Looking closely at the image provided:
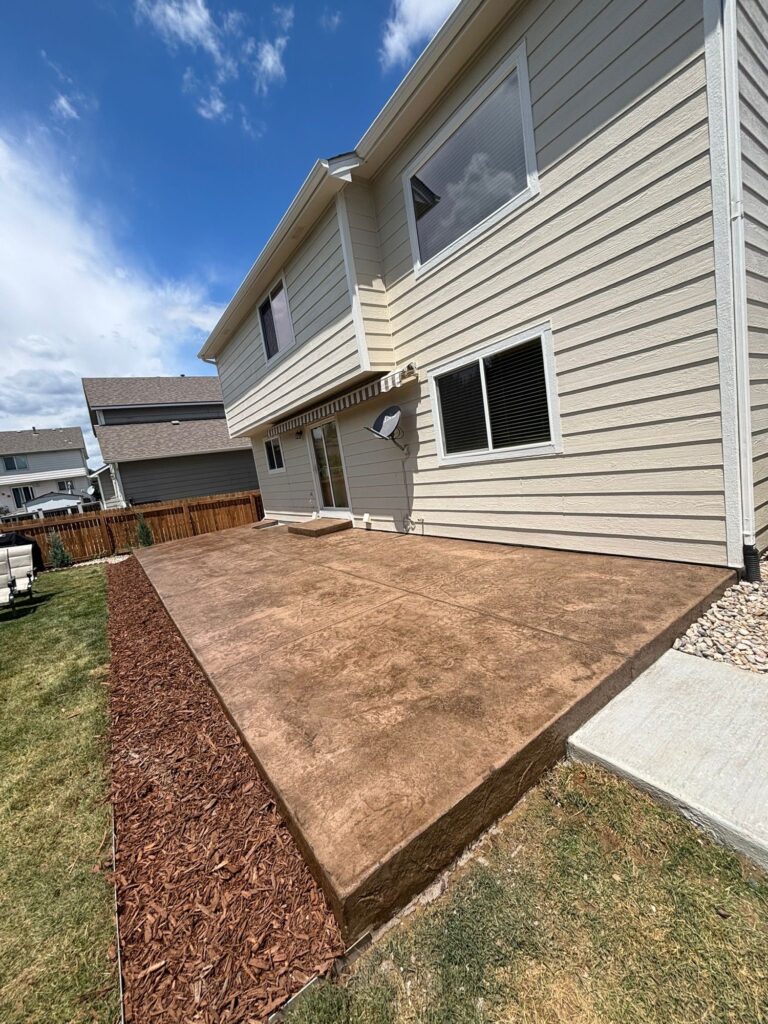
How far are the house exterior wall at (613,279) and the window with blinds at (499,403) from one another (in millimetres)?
176

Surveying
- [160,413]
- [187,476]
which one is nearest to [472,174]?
[187,476]

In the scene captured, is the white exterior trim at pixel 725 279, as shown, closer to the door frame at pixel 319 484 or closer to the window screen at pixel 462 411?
the window screen at pixel 462 411

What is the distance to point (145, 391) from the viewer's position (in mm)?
20875

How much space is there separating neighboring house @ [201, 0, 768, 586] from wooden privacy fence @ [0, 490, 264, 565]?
795 centimetres

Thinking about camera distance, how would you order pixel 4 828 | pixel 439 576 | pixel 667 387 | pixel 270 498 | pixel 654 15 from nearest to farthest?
pixel 4 828, pixel 654 15, pixel 667 387, pixel 439 576, pixel 270 498

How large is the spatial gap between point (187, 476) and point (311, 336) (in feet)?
43.4

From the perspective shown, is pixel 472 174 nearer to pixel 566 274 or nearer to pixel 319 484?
pixel 566 274

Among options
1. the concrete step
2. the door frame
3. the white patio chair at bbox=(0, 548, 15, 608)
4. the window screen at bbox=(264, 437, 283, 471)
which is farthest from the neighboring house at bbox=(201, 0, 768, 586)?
the white patio chair at bbox=(0, 548, 15, 608)

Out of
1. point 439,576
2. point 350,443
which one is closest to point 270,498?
point 350,443

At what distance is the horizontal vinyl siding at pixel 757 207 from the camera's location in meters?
3.07

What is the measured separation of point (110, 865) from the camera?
1.71 m

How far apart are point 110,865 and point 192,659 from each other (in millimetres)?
1884

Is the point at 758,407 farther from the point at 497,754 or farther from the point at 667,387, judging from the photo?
the point at 497,754

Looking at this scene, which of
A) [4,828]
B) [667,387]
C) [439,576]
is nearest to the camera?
[4,828]
